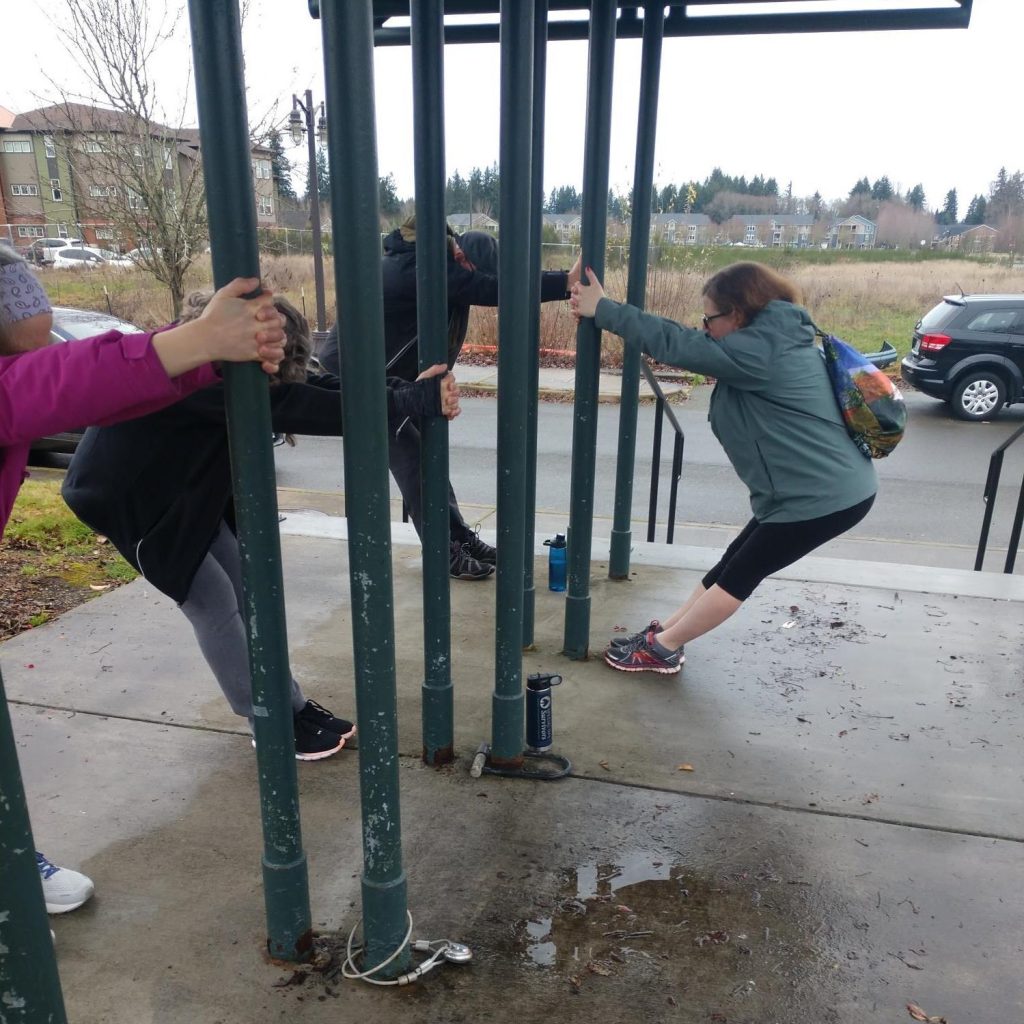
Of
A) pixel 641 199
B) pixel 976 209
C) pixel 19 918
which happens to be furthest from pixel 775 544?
pixel 976 209

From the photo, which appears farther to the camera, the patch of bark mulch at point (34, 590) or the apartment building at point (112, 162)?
the apartment building at point (112, 162)

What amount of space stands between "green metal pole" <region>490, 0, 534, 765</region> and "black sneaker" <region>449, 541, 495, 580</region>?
5.79ft

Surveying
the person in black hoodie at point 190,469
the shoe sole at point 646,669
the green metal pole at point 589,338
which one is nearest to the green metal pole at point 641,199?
the green metal pole at point 589,338

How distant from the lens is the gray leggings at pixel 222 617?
2.68m

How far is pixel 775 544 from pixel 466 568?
187 cm

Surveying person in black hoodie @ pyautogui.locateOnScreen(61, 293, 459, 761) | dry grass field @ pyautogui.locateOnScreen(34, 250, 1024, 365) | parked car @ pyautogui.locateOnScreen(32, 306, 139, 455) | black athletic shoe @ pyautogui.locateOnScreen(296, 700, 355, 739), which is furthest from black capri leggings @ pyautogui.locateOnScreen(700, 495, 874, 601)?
dry grass field @ pyautogui.locateOnScreen(34, 250, 1024, 365)

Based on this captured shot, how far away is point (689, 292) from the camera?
1678cm

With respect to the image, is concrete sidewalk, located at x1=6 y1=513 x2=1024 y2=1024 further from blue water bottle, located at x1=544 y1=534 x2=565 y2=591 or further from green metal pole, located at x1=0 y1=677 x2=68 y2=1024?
green metal pole, located at x1=0 y1=677 x2=68 y2=1024

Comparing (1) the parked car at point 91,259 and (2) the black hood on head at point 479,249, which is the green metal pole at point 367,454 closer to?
(2) the black hood on head at point 479,249

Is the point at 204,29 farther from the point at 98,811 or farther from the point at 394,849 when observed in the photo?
the point at 98,811

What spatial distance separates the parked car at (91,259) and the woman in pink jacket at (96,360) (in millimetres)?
16132

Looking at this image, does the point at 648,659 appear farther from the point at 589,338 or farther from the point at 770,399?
the point at 589,338

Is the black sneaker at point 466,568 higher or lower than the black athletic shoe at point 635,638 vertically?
lower

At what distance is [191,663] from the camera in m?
3.71
